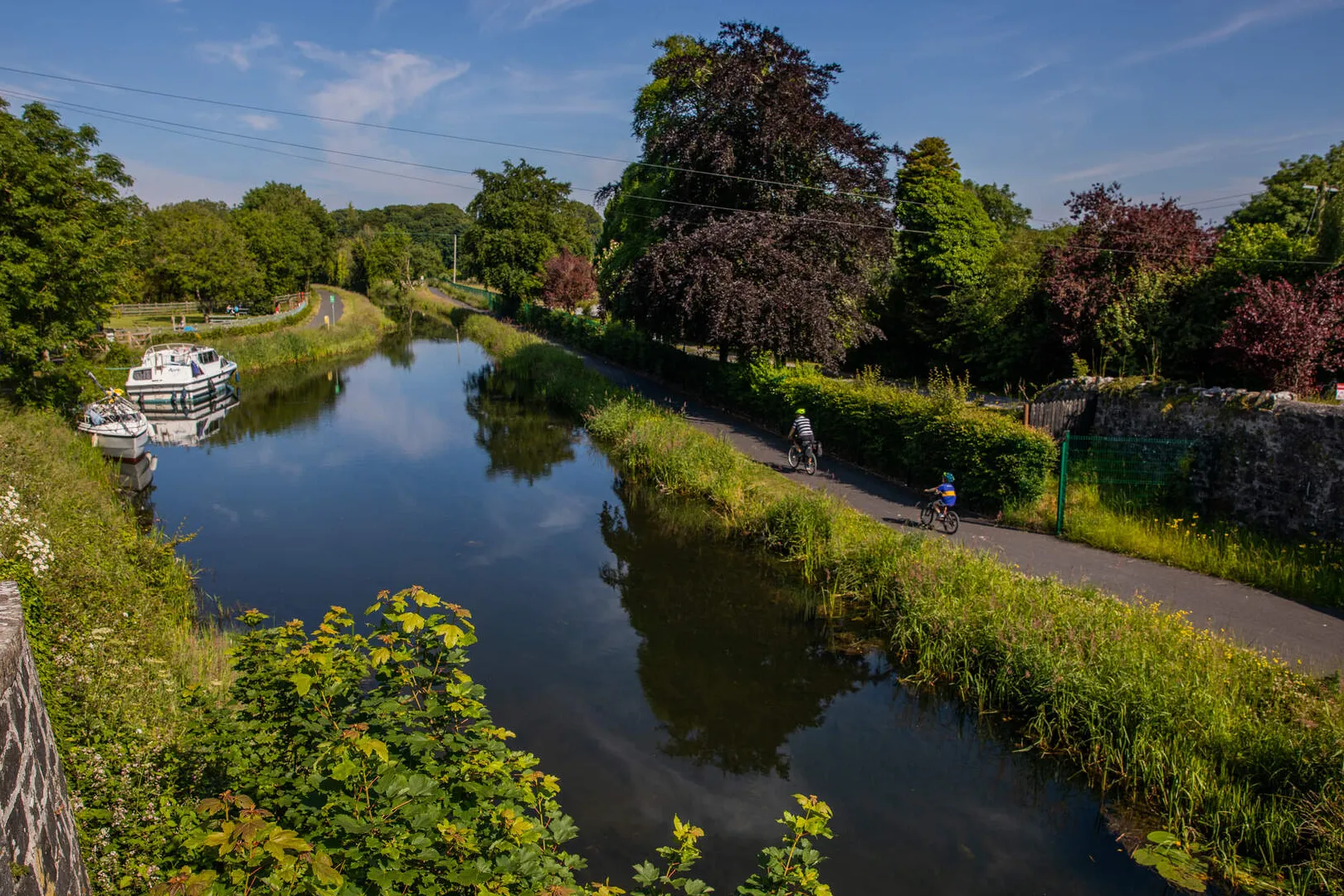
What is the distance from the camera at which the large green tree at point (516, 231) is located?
53312mm

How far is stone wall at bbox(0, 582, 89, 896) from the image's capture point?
216cm

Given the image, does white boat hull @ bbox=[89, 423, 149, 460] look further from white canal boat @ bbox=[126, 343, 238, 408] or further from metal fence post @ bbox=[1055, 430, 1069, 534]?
metal fence post @ bbox=[1055, 430, 1069, 534]

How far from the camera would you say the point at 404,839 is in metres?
3.23

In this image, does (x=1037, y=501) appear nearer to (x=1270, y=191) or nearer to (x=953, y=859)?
(x=953, y=859)

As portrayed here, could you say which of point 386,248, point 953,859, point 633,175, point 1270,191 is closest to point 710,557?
point 953,859

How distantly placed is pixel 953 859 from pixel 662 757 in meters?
2.78

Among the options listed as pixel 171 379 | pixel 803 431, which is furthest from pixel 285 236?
pixel 803 431

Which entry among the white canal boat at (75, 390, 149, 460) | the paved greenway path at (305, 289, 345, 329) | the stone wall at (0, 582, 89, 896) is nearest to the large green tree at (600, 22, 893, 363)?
the white canal boat at (75, 390, 149, 460)

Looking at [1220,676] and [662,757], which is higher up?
[1220,676]

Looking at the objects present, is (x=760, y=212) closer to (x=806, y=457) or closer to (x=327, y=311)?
(x=806, y=457)

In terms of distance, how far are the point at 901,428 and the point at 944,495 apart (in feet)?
10.6

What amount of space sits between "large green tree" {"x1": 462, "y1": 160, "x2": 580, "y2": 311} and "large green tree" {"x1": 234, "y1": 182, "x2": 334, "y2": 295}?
14121mm

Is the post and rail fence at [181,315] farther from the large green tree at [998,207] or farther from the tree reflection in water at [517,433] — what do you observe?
the large green tree at [998,207]

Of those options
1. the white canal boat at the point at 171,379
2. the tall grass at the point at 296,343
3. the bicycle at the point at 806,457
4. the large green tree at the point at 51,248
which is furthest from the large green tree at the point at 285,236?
the bicycle at the point at 806,457
